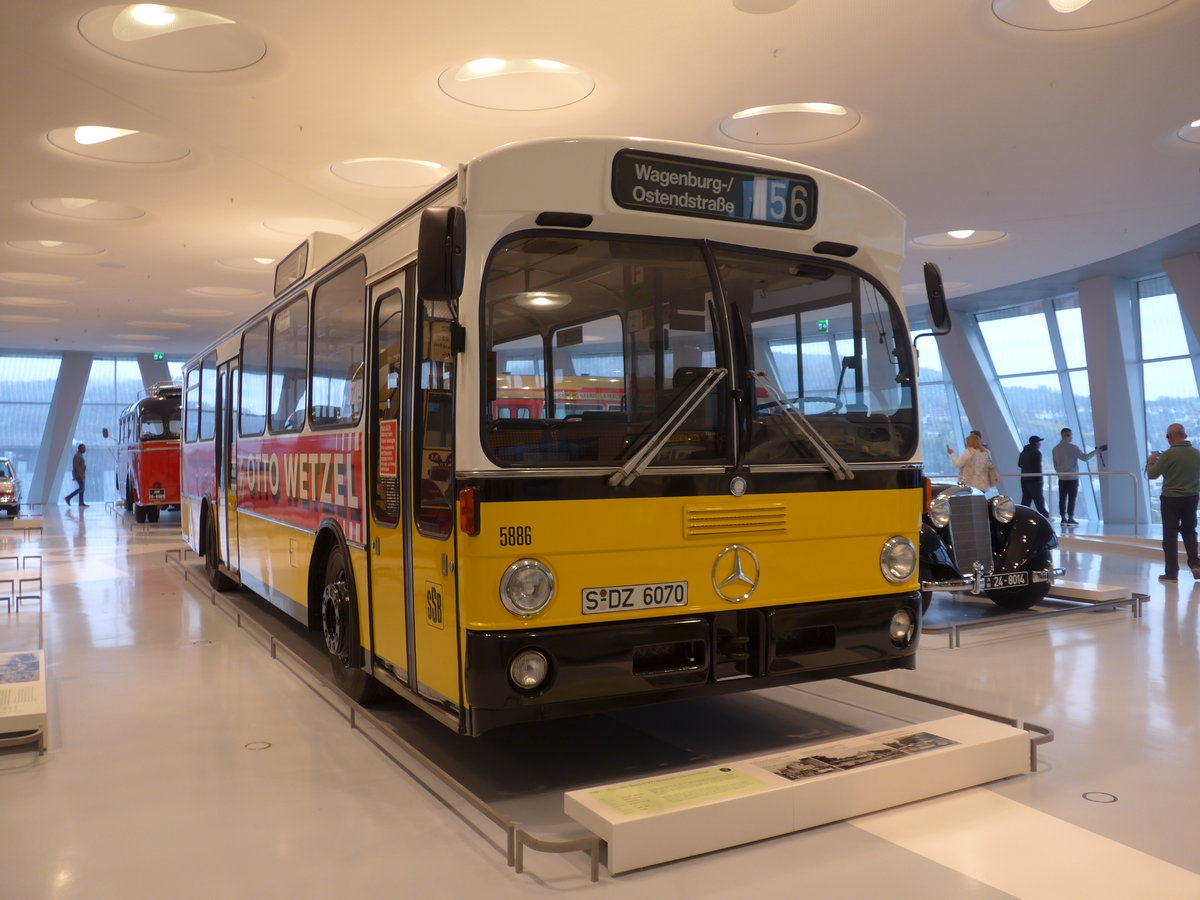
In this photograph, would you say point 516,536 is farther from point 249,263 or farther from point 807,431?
point 249,263

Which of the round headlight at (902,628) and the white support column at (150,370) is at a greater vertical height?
the white support column at (150,370)

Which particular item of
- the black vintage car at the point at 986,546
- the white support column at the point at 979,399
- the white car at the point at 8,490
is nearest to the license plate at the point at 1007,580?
the black vintage car at the point at 986,546

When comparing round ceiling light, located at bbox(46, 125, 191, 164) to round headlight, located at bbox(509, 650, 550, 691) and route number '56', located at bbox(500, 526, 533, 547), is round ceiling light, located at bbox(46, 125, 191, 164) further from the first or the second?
round headlight, located at bbox(509, 650, 550, 691)

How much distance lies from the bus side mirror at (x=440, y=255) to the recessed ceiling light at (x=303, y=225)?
10.6 metres

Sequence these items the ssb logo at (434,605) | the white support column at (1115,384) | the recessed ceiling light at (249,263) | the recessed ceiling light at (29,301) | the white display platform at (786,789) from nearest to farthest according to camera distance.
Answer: the white display platform at (786,789)
the ssb logo at (434,605)
the recessed ceiling light at (249,263)
the white support column at (1115,384)
the recessed ceiling light at (29,301)

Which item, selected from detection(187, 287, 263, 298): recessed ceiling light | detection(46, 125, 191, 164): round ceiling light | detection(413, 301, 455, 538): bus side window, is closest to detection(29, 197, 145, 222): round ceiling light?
detection(46, 125, 191, 164): round ceiling light

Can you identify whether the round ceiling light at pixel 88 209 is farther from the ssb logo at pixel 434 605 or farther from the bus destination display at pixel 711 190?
the bus destination display at pixel 711 190

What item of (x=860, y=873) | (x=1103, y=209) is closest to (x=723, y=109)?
(x=1103, y=209)

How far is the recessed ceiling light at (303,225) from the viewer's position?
45.6ft

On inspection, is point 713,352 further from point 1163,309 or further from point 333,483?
point 1163,309

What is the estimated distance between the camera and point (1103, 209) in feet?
42.8

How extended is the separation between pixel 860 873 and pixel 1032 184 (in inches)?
414

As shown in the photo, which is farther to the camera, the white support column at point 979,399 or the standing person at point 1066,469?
the white support column at point 979,399

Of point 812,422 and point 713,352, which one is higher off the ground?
point 713,352
